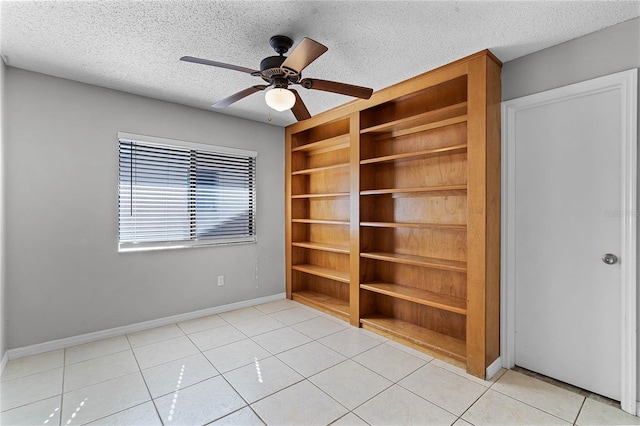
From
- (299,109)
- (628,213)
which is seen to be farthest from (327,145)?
(628,213)

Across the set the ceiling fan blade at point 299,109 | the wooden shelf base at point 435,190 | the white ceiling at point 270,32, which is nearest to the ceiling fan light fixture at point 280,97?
the ceiling fan blade at point 299,109

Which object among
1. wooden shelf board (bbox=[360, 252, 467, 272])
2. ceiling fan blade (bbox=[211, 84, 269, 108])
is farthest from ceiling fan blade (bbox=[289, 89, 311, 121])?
wooden shelf board (bbox=[360, 252, 467, 272])

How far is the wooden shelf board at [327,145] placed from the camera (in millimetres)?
3779

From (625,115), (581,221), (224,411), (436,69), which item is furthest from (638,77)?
(224,411)

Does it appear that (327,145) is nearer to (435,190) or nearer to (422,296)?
(435,190)

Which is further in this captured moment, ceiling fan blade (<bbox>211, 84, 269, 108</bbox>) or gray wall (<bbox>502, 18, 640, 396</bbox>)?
ceiling fan blade (<bbox>211, 84, 269, 108</bbox>)

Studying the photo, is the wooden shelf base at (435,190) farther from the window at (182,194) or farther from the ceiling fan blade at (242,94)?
the window at (182,194)

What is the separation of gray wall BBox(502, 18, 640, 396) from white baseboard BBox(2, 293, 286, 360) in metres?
3.74

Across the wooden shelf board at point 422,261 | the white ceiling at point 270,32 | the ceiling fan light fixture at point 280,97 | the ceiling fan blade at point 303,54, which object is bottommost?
the wooden shelf board at point 422,261

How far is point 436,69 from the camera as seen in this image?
8.68 feet

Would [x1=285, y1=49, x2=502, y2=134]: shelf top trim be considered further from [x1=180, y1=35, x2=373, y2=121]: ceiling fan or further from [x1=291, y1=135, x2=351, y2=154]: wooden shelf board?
[x1=180, y1=35, x2=373, y2=121]: ceiling fan

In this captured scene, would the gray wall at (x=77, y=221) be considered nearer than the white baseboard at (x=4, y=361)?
No

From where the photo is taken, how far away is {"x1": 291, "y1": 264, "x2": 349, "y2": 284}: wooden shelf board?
12.0ft

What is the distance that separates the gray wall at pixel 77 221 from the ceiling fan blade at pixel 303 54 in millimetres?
2156
